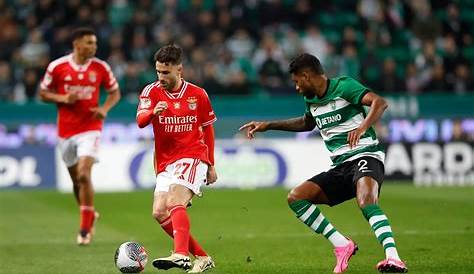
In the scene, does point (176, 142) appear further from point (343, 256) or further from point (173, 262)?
point (343, 256)

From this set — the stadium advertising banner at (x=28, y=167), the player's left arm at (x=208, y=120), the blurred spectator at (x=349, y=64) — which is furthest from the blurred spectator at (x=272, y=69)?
the player's left arm at (x=208, y=120)

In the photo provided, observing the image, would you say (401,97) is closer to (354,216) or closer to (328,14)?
(328,14)

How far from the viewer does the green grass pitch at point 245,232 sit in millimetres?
10562

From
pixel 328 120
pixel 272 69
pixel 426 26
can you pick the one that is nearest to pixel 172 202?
pixel 328 120

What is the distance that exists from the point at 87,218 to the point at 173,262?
4164 millimetres

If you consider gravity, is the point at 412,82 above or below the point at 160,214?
above

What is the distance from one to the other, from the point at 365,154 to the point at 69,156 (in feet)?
16.4

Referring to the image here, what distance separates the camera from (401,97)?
968 inches

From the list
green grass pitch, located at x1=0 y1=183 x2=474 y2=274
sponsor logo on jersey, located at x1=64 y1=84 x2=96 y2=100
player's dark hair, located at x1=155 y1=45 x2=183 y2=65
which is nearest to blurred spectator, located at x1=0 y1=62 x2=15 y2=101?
green grass pitch, located at x1=0 y1=183 x2=474 y2=274

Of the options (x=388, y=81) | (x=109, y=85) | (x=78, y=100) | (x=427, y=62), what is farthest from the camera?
(x=427, y=62)

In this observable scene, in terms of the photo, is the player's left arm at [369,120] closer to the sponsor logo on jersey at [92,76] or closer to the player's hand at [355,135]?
the player's hand at [355,135]

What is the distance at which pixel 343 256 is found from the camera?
32.0ft

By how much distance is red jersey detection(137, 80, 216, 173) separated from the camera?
32.0ft

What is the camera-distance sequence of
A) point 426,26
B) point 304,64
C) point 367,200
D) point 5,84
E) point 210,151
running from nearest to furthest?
point 367,200 < point 304,64 < point 210,151 < point 5,84 < point 426,26
